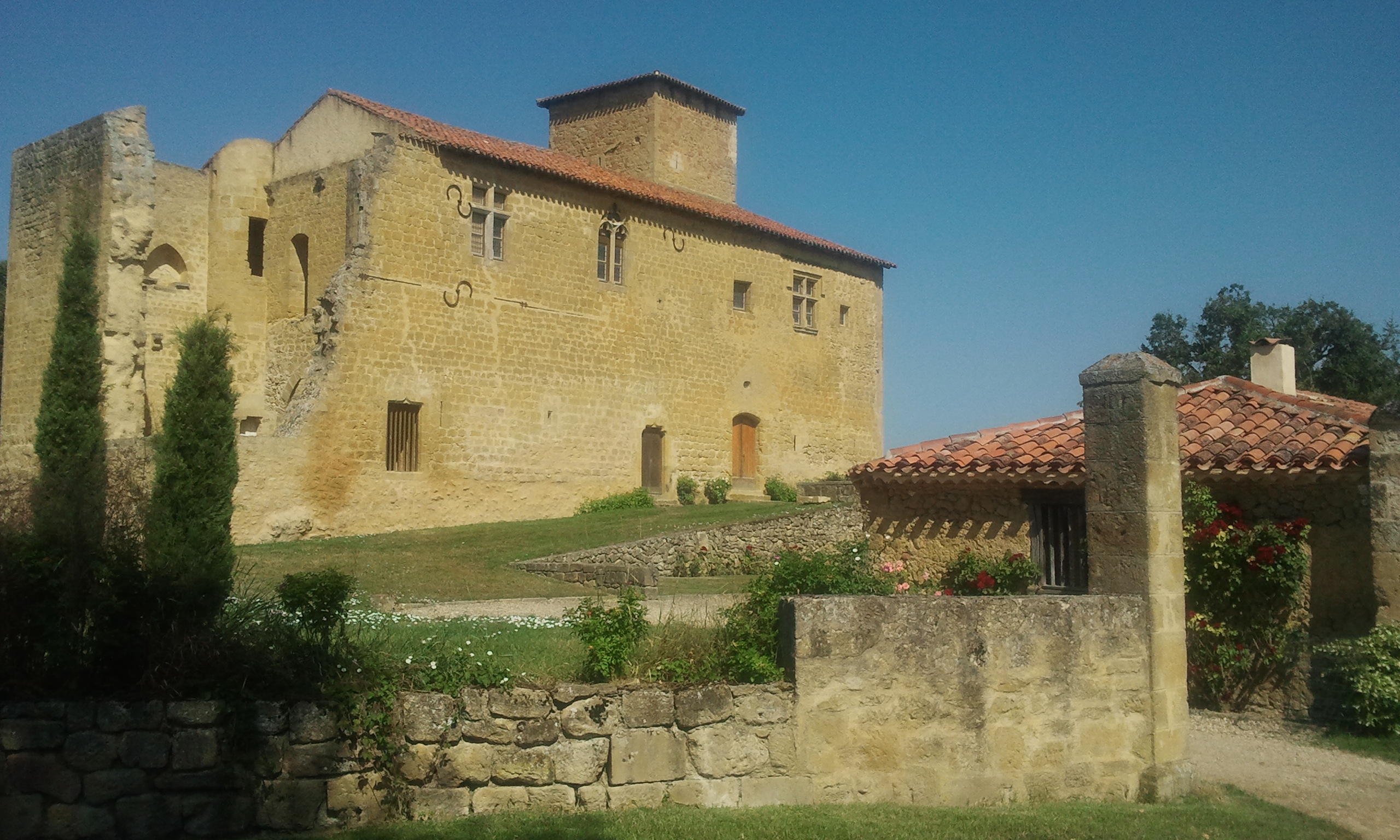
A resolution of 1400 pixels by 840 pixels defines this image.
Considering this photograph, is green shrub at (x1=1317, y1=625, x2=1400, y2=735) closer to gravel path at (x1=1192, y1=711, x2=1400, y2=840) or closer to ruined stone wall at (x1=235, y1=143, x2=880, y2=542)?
gravel path at (x1=1192, y1=711, x2=1400, y2=840)

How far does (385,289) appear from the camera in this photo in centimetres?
2309

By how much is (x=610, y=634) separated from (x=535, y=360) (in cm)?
1866

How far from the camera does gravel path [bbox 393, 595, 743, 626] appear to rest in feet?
38.8

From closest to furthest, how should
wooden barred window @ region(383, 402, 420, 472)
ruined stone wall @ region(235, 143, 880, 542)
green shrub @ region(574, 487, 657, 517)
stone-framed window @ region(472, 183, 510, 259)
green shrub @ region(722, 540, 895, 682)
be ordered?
green shrub @ region(722, 540, 895, 682), ruined stone wall @ region(235, 143, 880, 542), wooden barred window @ region(383, 402, 420, 472), stone-framed window @ region(472, 183, 510, 259), green shrub @ region(574, 487, 657, 517)

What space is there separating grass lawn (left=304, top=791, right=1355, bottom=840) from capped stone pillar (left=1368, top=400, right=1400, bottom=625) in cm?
388

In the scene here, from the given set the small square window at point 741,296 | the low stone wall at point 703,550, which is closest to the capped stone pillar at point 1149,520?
the low stone wall at point 703,550

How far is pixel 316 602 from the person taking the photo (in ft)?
23.5

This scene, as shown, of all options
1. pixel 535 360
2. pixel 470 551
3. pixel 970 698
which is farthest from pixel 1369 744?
pixel 535 360

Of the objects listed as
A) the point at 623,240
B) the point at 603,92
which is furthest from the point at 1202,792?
the point at 603,92

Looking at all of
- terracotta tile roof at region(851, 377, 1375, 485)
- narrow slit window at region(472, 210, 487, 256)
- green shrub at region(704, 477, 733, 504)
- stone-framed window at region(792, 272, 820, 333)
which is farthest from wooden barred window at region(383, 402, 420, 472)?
stone-framed window at region(792, 272, 820, 333)

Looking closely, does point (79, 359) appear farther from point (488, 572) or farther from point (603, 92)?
point (603, 92)

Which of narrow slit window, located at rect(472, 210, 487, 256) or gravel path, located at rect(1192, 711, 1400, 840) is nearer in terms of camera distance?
gravel path, located at rect(1192, 711, 1400, 840)

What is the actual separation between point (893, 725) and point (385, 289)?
58.2 ft

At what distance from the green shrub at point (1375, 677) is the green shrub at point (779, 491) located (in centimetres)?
2005
